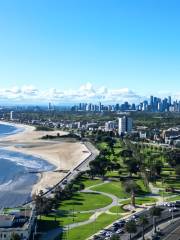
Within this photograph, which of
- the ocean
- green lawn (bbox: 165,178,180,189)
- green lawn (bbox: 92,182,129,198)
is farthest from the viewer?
green lawn (bbox: 165,178,180,189)

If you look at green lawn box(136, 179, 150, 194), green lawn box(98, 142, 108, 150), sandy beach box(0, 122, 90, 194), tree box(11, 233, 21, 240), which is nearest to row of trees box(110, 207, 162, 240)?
tree box(11, 233, 21, 240)

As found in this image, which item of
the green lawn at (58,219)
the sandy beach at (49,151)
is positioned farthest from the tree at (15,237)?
the sandy beach at (49,151)

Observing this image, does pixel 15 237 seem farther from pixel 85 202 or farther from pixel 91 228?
pixel 85 202

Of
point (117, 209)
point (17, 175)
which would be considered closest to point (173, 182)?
point (117, 209)

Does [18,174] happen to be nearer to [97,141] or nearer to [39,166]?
[39,166]

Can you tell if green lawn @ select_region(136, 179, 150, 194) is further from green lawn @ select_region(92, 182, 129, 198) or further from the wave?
the wave

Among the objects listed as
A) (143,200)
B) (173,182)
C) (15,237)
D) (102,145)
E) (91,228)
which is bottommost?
(91,228)
